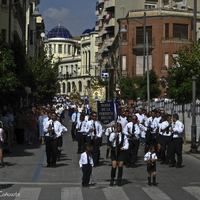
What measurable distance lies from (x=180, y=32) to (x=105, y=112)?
39685 millimetres

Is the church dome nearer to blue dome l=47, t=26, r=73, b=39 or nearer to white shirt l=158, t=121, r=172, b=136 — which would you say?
blue dome l=47, t=26, r=73, b=39

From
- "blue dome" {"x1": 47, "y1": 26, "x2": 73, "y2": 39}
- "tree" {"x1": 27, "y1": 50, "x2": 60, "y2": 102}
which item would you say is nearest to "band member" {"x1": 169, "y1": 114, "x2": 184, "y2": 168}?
"tree" {"x1": 27, "y1": 50, "x2": 60, "y2": 102}

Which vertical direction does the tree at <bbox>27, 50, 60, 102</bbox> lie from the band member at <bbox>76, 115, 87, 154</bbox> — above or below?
above

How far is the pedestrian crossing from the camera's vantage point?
33.0 ft

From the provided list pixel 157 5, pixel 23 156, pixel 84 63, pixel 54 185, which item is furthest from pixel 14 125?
pixel 84 63

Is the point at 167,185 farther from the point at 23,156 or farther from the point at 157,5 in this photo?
the point at 157,5

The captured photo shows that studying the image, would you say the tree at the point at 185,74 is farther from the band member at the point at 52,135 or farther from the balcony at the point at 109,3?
the balcony at the point at 109,3

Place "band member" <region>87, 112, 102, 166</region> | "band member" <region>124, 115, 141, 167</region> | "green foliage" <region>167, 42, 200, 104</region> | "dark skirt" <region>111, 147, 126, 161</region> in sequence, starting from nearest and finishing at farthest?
"dark skirt" <region>111, 147, 126, 161</region> → "band member" <region>124, 115, 141, 167</region> → "band member" <region>87, 112, 102, 166</region> → "green foliage" <region>167, 42, 200, 104</region>

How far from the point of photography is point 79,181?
12.4m

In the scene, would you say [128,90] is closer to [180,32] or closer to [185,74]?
[180,32]

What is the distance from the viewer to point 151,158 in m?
11.7

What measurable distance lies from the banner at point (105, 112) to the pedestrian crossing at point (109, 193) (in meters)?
4.01

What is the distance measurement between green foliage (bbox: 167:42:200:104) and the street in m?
5.11

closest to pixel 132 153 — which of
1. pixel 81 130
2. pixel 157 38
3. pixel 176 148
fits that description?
pixel 176 148
